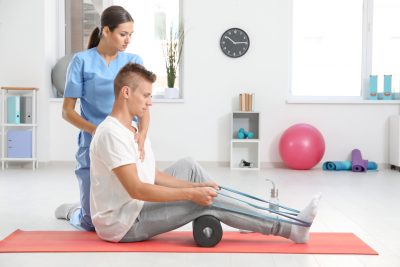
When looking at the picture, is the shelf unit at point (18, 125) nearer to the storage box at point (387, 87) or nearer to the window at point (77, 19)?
the window at point (77, 19)

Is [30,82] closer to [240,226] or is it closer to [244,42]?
[244,42]

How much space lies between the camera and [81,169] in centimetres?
203

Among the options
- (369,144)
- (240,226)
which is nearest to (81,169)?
(240,226)

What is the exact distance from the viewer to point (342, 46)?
502cm

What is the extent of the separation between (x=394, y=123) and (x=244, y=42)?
7.09 ft

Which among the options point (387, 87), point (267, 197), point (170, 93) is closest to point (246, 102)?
point (170, 93)

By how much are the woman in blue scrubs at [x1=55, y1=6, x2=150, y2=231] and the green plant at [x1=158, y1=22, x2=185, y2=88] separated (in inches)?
111

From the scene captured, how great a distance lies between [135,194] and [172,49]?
3807mm

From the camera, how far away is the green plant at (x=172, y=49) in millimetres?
4859

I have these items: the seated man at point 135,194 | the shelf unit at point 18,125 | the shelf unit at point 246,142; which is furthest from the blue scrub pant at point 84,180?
the shelf unit at point 246,142

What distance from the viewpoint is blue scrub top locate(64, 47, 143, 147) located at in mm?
1947

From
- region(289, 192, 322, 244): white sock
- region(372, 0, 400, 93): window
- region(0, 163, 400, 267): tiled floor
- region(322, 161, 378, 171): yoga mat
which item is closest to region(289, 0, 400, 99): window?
region(372, 0, 400, 93): window

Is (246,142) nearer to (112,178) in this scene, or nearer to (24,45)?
(24,45)

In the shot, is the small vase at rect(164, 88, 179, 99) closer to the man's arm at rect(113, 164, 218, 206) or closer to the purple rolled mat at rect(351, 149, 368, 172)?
the purple rolled mat at rect(351, 149, 368, 172)
